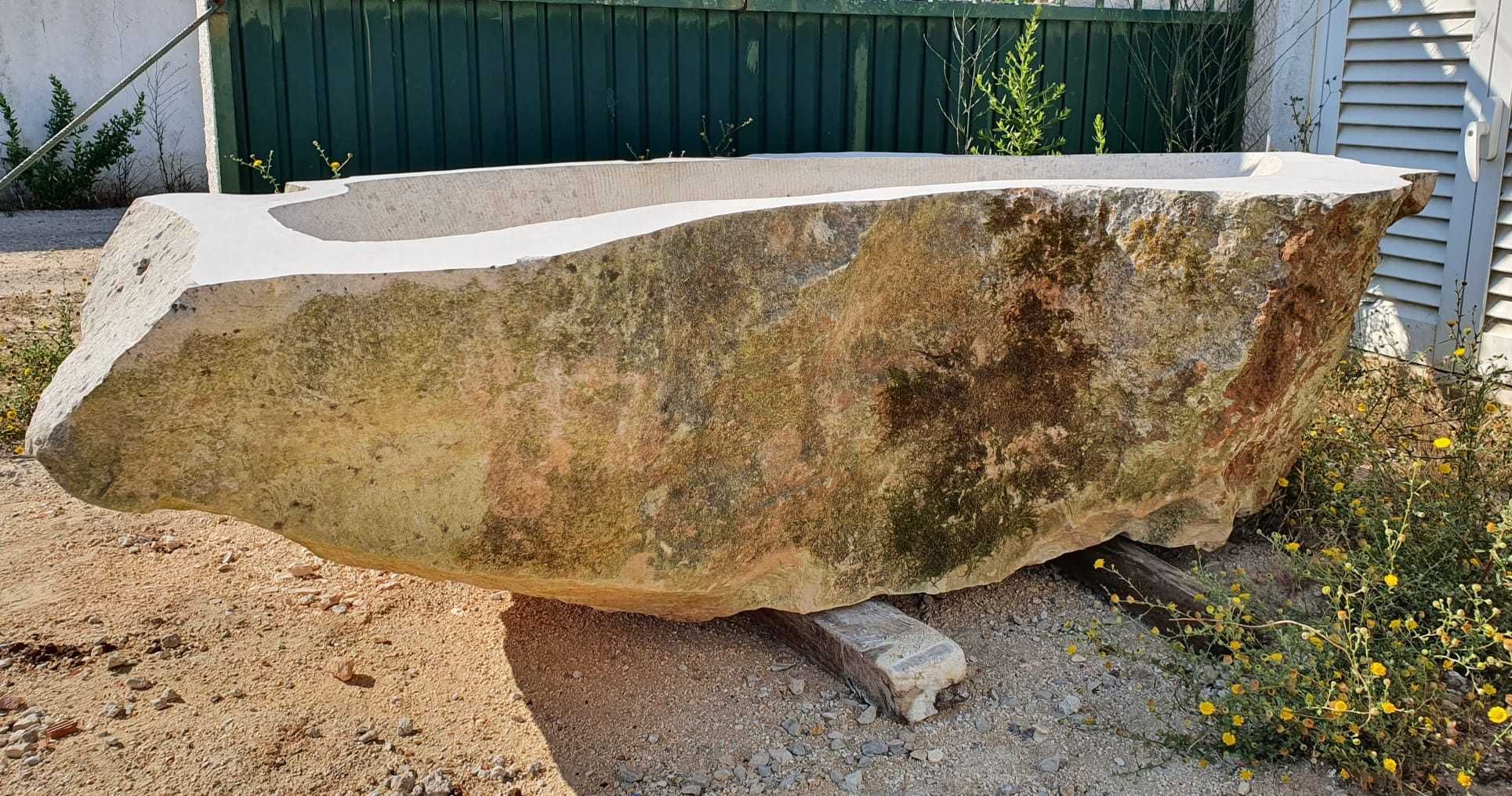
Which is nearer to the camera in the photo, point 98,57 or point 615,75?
point 615,75

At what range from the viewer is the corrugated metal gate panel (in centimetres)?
399

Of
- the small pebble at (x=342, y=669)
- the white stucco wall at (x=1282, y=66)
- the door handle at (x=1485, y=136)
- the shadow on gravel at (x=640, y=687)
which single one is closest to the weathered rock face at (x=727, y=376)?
the shadow on gravel at (x=640, y=687)

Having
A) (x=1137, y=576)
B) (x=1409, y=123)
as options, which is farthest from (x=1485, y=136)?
(x=1137, y=576)

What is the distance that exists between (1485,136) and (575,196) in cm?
283

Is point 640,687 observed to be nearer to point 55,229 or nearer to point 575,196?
point 575,196

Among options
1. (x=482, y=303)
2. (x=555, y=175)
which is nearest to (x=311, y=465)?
(x=482, y=303)

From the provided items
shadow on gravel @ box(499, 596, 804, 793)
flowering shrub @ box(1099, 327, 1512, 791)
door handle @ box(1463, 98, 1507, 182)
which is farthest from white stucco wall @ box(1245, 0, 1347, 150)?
shadow on gravel @ box(499, 596, 804, 793)

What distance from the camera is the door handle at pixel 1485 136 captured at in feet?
12.5

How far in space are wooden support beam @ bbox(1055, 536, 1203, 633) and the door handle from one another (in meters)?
2.00

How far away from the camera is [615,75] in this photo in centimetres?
452

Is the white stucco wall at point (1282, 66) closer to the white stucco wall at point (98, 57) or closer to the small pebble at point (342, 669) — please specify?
the small pebble at point (342, 669)

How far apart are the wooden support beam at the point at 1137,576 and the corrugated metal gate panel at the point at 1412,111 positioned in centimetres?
196

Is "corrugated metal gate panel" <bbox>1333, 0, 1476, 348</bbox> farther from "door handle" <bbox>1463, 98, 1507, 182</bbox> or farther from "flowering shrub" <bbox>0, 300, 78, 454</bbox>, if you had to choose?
"flowering shrub" <bbox>0, 300, 78, 454</bbox>

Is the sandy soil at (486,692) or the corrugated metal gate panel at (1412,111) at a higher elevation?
the corrugated metal gate panel at (1412,111)
